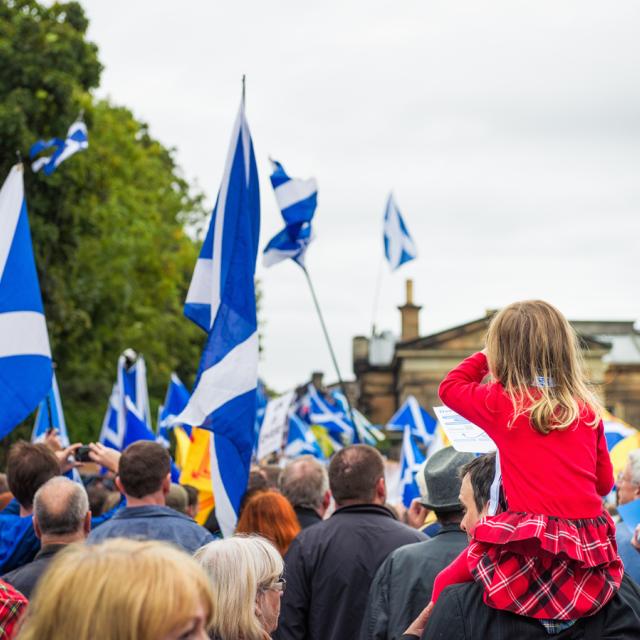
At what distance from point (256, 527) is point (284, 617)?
2.20ft

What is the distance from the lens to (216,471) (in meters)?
6.51

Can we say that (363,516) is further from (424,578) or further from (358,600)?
(424,578)

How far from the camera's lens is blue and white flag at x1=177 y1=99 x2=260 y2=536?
6.50 m

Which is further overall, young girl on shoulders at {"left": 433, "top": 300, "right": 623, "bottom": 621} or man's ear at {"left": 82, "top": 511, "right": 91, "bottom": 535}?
man's ear at {"left": 82, "top": 511, "right": 91, "bottom": 535}

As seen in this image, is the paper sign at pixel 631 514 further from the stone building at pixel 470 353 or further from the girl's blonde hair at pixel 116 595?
the stone building at pixel 470 353

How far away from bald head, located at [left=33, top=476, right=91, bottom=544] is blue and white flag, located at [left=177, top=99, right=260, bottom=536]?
1236mm

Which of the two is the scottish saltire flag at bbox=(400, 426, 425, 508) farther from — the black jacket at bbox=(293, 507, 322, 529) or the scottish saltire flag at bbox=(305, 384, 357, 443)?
the scottish saltire flag at bbox=(305, 384, 357, 443)

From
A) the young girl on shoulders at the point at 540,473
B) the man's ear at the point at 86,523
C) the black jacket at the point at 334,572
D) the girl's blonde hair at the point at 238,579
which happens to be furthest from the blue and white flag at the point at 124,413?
the young girl on shoulders at the point at 540,473

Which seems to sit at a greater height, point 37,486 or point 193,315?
point 193,315

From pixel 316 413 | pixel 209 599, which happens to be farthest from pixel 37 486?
pixel 316 413

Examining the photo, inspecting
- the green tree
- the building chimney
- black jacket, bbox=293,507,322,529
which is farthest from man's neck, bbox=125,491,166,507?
the building chimney

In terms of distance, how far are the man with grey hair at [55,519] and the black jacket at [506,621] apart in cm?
220

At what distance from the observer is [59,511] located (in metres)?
5.12

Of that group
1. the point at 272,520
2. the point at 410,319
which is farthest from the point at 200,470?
the point at 410,319
